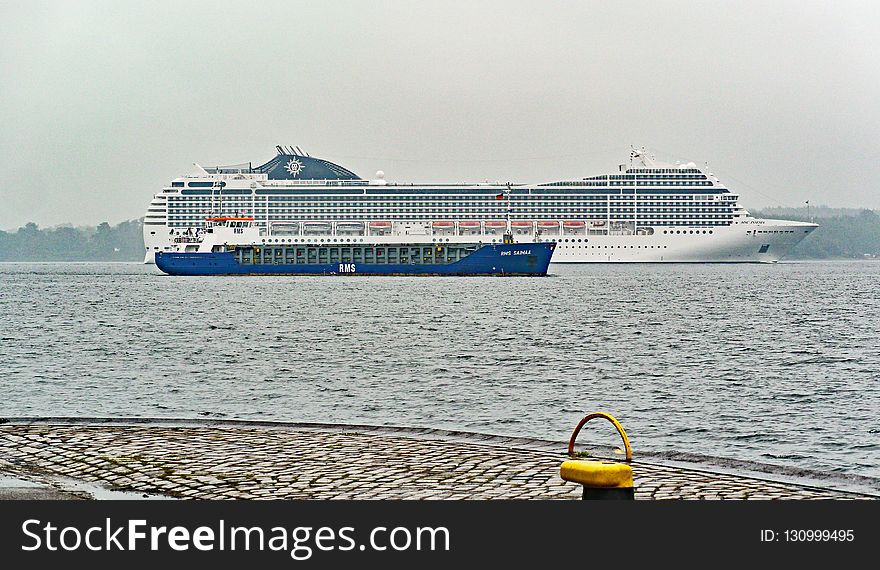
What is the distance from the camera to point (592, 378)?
19.2 metres

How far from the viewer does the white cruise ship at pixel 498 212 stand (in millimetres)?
109562

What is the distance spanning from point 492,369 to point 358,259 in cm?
6651

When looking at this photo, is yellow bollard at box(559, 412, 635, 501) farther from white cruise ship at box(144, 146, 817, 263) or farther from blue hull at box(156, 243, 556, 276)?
white cruise ship at box(144, 146, 817, 263)

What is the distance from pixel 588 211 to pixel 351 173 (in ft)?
80.4

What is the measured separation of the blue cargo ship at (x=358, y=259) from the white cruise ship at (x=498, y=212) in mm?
20038

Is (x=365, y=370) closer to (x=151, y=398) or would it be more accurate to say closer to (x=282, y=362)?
(x=282, y=362)

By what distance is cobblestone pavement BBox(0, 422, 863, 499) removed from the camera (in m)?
7.72

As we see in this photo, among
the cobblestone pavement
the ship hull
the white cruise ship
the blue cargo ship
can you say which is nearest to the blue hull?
the blue cargo ship

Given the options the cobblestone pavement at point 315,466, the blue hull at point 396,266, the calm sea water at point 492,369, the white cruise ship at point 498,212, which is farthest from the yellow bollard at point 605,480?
the white cruise ship at point 498,212

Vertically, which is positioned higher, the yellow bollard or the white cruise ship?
the white cruise ship

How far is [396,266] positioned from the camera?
84.9m

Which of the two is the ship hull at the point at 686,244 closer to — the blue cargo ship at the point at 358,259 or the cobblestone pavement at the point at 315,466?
the blue cargo ship at the point at 358,259

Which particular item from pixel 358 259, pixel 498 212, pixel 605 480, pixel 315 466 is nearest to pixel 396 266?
pixel 358 259
